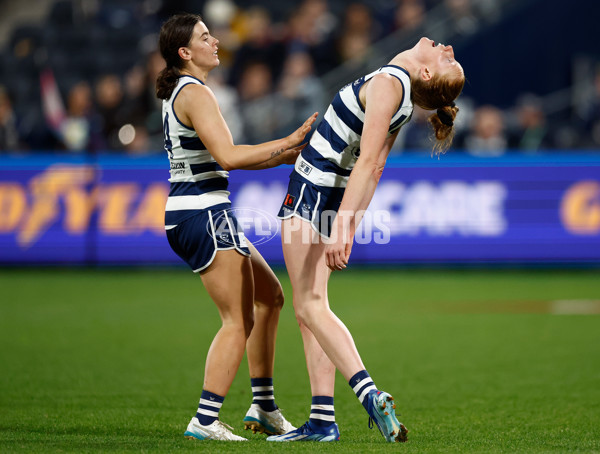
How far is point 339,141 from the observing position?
4730 mm

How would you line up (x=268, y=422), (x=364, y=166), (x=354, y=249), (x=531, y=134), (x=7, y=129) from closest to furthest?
(x=364, y=166) → (x=268, y=422) → (x=354, y=249) → (x=531, y=134) → (x=7, y=129)

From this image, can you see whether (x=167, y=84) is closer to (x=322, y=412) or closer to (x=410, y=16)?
(x=322, y=412)

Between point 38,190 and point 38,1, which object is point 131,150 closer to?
point 38,190

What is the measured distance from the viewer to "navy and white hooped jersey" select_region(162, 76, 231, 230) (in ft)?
16.0

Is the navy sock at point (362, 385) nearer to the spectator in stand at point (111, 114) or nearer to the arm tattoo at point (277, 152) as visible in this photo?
the arm tattoo at point (277, 152)

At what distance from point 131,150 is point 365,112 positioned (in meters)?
10.3

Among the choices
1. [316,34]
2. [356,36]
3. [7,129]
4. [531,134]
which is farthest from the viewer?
[316,34]

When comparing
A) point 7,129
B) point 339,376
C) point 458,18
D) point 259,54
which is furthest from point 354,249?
point 339,376

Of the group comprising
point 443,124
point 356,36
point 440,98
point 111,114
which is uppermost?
point 356,36

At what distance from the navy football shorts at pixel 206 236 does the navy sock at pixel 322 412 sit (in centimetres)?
86

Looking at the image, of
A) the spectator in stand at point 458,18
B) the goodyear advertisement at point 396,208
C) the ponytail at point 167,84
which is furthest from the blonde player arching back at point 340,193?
the spectator in stand at point 458,18

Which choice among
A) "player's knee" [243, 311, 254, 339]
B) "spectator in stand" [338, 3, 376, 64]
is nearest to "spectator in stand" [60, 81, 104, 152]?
"spectator in stand" [338, 3, 376, 64]

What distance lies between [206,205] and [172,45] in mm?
873

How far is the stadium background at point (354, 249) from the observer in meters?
5.91
